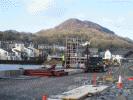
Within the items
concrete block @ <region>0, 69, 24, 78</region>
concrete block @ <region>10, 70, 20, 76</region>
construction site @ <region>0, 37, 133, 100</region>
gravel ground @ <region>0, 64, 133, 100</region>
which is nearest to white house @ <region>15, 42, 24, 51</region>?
construction site @ <region>0, 37, 133, 100</region>

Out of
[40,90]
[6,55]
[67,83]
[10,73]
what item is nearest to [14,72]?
[10,73]

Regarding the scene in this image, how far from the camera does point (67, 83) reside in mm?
15742

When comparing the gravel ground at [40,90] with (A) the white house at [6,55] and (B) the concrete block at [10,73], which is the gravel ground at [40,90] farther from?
(A) the white house at [6,55]

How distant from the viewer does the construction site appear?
962 centimetres

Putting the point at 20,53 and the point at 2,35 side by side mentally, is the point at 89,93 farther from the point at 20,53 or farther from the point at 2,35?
the point at 2,35

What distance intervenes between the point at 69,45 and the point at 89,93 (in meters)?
23.3

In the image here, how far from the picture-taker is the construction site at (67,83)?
9.62 meters

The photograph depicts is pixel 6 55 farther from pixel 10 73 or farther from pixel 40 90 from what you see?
pixel 40 90

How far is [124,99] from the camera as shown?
8594mm

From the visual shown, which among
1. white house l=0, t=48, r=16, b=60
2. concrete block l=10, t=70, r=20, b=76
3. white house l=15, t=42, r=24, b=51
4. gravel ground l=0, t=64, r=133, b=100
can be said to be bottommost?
gravel ground l=0, t=64, r=133, b=100

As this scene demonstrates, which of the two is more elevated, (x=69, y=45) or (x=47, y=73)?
(x=69, y=45)

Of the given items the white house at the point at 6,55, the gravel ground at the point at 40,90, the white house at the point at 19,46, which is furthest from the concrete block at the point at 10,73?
the white house at the point at 19,46

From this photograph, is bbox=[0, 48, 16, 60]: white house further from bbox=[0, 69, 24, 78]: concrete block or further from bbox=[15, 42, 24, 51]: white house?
bbox=[0, 69, 24, 78]: concrete block

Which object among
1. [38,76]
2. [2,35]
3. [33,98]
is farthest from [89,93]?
[2,35]
